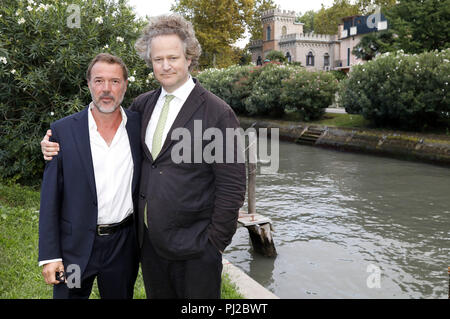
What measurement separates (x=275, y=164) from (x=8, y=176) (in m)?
10.5

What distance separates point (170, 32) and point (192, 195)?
3.44 feet

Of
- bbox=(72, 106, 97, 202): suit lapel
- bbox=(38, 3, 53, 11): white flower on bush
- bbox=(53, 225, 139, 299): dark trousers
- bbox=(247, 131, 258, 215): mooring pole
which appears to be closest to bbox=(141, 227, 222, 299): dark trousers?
bbox=(53, 225, 139, 299): dark trousers

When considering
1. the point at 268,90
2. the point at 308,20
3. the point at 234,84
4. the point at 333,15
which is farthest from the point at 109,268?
the point at 308,20

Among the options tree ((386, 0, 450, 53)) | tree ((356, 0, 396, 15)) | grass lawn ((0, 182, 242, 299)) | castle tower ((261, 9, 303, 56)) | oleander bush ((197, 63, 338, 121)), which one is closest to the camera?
grass lawn ((0, 182, 242, 299))

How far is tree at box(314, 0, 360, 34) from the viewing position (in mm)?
56094

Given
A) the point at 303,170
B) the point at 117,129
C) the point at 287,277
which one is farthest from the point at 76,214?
the point at 303,170

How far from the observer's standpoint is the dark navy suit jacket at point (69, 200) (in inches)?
106

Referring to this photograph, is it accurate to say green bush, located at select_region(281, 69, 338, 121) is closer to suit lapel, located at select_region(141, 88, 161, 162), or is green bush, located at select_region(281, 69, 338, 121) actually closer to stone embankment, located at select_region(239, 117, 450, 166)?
stone embankment, located at select_region(239, 117, 450, 166)

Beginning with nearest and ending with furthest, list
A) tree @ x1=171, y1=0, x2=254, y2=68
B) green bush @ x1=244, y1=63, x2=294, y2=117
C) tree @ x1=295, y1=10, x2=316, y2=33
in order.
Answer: green bush @ x1=244, y1=63, x2=294, y2=117
tree @ x1=171, y1=0, x2=254, y2=68
tree @ x1=295, y1=10, x2=316, y2=33

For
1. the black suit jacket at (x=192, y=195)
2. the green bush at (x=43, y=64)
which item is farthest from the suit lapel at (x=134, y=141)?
the green bush at (x=43, y=64)

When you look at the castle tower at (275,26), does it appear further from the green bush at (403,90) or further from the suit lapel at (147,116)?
the suit lapel at (147,116)

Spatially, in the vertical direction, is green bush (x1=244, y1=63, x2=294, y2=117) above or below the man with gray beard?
above

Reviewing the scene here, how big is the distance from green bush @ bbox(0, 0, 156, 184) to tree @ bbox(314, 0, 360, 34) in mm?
52225

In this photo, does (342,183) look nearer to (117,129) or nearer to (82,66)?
(82,66)
